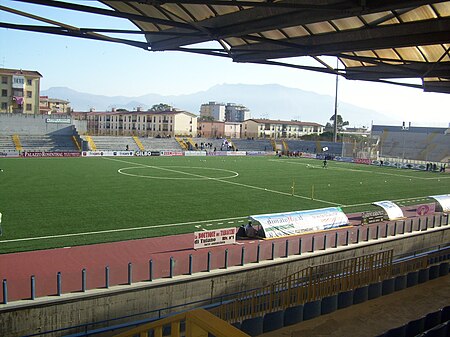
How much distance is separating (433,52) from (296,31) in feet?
15.6

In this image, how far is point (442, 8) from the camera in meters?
9.85

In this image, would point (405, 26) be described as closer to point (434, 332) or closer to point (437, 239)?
point (434, 332)

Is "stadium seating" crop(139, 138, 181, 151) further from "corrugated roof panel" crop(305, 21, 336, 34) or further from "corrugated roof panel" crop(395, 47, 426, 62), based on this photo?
"corrugated roof panel" crop(305, 21, 336, 34)

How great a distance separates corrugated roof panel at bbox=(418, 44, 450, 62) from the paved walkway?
7.44 metres

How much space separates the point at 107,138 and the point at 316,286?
188ft

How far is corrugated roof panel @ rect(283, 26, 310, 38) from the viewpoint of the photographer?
12.1 metres

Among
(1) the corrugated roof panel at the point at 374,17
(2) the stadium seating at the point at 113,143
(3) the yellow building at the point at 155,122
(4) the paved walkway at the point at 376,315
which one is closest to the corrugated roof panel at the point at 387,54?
(1) the corrugated roof panel at the point at 374,17

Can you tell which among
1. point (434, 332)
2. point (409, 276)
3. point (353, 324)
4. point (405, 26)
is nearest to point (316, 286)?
point (353, 324)

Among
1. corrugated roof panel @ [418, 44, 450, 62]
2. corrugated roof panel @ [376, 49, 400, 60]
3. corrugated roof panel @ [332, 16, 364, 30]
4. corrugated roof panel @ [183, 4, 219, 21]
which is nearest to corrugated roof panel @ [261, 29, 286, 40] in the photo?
corrugated roof panel @ [332, 16, 364, 30]

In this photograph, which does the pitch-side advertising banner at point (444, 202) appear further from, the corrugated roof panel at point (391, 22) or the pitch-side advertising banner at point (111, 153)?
the pitch-side advertising banner at point (111, 153)

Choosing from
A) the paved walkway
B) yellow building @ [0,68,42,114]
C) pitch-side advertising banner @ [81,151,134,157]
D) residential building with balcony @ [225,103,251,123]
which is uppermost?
residential building with balcony @ [225,103,251,123]

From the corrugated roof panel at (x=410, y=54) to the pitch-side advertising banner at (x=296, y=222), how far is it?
23.8 feet

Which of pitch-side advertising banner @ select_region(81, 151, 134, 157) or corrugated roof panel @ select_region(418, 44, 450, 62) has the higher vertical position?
corrugated roof panel @ select_region(418, 44, 450, 62)

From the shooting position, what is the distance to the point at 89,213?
71.4 feet
